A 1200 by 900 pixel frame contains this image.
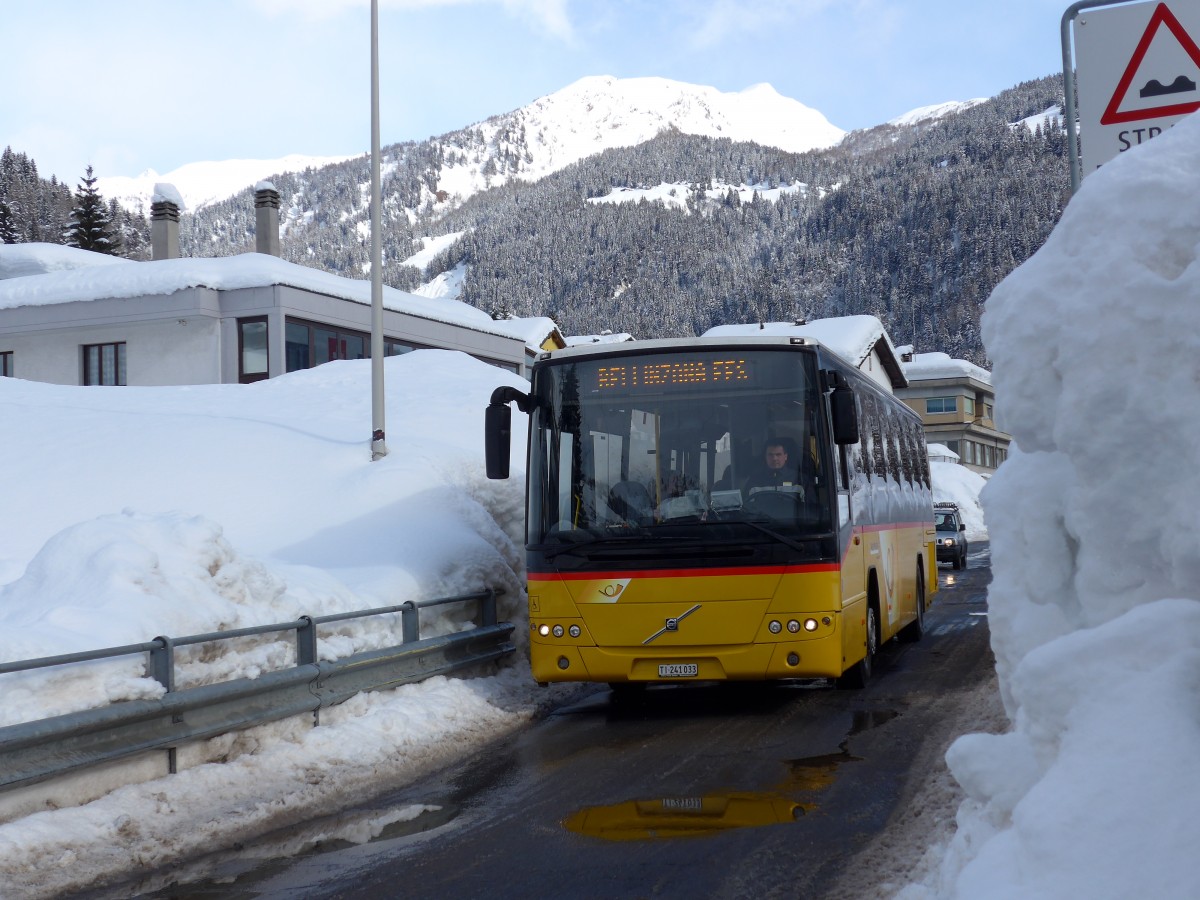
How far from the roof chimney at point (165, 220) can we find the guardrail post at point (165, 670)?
40735 millimetres

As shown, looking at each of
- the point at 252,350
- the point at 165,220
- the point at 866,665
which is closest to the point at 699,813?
the point at 866,665

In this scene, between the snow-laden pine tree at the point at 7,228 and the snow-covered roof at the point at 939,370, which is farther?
the snow-laden pine tree at the point at 7,228

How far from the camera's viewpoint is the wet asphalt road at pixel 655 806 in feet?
18.9

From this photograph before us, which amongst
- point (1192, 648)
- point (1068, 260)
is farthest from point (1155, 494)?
point (1068, 260)

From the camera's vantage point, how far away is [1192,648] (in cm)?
357

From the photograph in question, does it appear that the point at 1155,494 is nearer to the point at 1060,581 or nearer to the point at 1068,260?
the point at 1060,581

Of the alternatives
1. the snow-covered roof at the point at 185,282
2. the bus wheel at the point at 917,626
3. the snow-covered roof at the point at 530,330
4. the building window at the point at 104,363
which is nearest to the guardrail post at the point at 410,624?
the bus wheel at the point at 917,626

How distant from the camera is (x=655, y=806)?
730 centimetres

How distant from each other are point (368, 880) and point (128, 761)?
94.1 inches

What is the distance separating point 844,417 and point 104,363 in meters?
34.5

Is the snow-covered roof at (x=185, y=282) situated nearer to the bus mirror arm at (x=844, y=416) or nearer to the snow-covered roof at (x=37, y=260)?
the snow-covered roof at (x=37, y=260)

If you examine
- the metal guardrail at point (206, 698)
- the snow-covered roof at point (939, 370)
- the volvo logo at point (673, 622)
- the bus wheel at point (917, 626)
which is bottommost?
the bus wheel at point (917, 626)

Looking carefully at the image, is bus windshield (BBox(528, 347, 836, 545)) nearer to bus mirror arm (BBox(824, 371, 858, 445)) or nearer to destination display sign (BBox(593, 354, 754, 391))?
destination display sign (BBox(593, 354, 754, 391))

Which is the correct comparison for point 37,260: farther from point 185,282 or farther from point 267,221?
point 185,282
